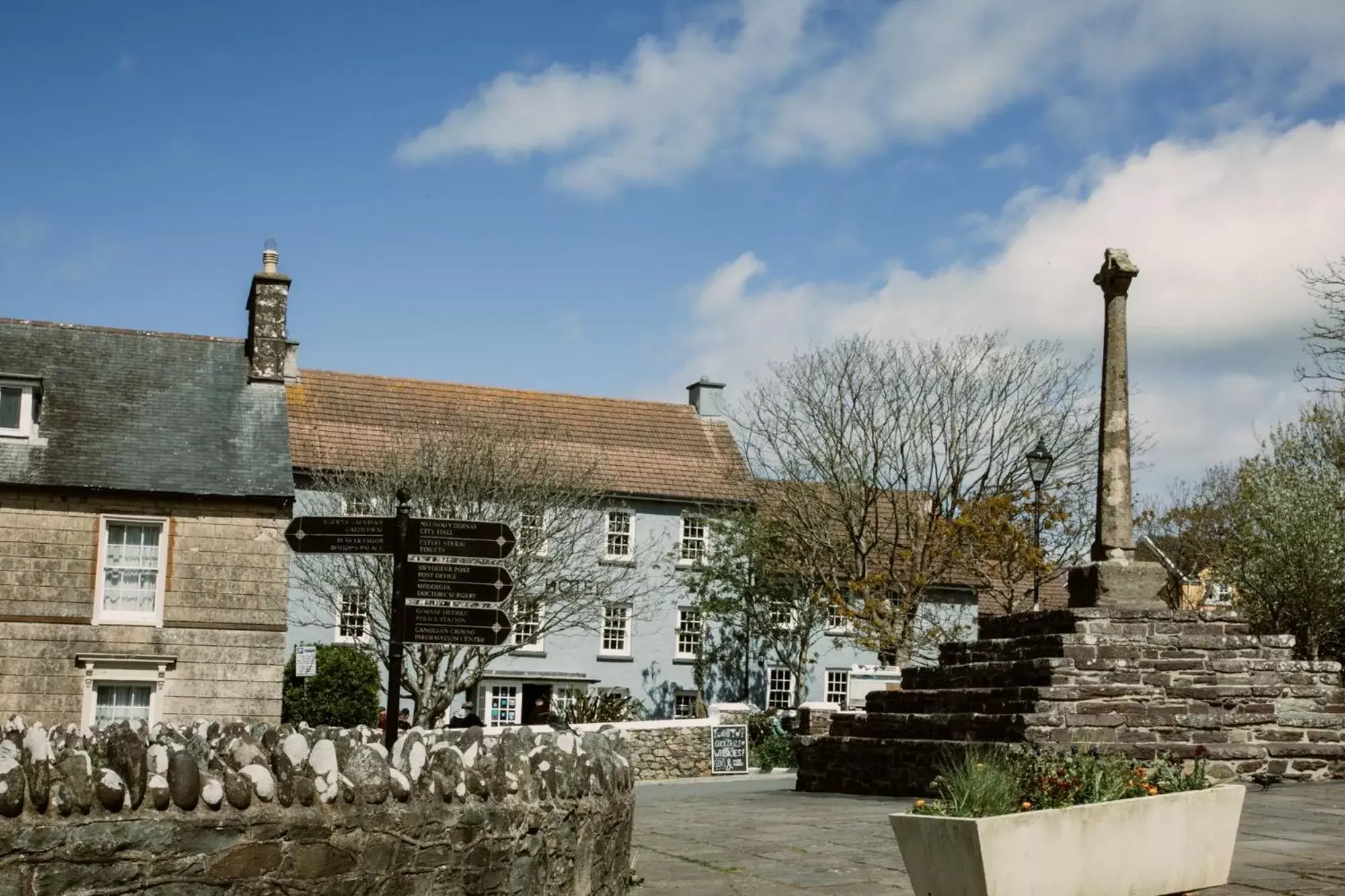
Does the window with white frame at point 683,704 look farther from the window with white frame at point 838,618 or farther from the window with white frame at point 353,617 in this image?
the window with white frame at point 353,617

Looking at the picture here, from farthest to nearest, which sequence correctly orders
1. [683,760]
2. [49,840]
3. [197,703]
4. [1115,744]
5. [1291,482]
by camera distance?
[1291,482] → [683,760] → [197,703] → [1115,744] → [49,840]

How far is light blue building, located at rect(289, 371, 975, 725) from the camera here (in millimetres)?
40656

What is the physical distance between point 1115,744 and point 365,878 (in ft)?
34.9

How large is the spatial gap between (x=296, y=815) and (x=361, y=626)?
98.9 feet

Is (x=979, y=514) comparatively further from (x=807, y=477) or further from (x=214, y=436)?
(x=214, y=436)

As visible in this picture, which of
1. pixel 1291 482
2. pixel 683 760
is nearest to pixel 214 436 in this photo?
pixel 683 760

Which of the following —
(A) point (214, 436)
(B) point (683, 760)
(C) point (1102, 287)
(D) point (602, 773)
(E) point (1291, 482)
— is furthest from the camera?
(E) point (1291, 482)

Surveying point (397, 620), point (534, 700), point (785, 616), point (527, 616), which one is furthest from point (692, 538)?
point (397, 620)

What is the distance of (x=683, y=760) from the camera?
98.2 ft

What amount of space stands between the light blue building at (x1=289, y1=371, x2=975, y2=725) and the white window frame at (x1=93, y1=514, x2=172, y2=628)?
12.6 m

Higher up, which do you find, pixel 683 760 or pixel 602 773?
pixel 602 773

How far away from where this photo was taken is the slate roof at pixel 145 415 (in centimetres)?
2580

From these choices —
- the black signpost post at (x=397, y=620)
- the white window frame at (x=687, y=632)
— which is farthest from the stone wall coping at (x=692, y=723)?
the black signpost post at (x=397, y=620)

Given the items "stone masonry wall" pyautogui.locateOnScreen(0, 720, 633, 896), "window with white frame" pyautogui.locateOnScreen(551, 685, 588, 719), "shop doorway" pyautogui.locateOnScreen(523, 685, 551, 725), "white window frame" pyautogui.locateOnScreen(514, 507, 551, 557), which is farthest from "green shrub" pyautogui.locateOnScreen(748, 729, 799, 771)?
"stone masonry wall" pyautogui.locateOnScreen(0, 720, 633, 896)
